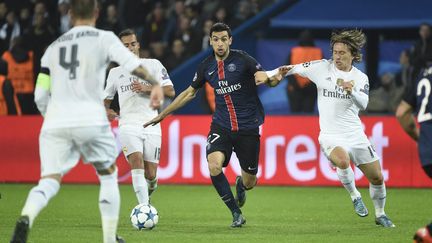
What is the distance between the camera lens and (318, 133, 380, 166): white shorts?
11.8 m

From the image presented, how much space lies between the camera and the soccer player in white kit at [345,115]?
11.8m

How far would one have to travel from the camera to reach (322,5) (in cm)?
2141

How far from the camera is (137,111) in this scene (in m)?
12.3

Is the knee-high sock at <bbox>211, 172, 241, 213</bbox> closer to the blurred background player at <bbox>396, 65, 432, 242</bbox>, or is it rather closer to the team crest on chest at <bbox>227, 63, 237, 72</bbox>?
the team crest on chest at <bbox>227, 63, 237, 72</bbox>

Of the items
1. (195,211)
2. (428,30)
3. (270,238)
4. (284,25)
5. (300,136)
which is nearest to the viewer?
(270,238)

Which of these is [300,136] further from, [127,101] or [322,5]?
[127,101]

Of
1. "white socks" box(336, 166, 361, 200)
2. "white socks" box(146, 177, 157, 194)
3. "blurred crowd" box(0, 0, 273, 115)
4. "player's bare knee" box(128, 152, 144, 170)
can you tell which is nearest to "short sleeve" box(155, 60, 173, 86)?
"player's bare knee" box(128, 152, 144, 170)

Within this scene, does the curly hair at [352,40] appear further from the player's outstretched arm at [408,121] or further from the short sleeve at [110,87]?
the player's outstretched arm at [408,121]

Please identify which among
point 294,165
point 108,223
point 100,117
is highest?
point 100,117

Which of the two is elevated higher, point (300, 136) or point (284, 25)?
point (284, 25)

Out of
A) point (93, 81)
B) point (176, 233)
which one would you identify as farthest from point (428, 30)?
point (93, 81)

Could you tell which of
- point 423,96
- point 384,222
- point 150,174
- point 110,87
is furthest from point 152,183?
point 423,96

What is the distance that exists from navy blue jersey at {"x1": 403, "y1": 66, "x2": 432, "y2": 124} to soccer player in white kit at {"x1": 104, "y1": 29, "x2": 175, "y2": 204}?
4.20 metres

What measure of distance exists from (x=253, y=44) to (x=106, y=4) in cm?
392
